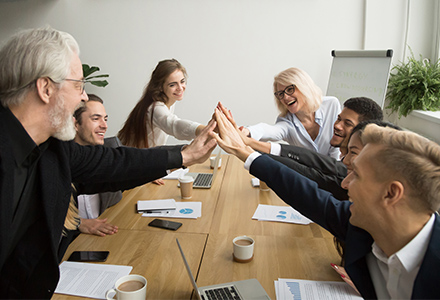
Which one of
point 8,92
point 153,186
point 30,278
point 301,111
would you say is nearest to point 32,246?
point 30,278

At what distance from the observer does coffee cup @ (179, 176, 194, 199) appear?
93.5 inches

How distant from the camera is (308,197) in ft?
5.04

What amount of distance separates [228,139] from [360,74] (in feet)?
8.78

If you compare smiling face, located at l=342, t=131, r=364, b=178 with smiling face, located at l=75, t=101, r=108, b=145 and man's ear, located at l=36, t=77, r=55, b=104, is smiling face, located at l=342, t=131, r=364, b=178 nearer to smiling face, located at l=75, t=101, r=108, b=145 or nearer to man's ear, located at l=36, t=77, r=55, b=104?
man's ear, located at l=36, t=77, r=55, b=104

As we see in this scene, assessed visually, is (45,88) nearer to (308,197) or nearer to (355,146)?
(308,197)

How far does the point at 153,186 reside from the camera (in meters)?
2.65

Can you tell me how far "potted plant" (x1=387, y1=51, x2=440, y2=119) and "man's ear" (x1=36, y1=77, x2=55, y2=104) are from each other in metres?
3.79

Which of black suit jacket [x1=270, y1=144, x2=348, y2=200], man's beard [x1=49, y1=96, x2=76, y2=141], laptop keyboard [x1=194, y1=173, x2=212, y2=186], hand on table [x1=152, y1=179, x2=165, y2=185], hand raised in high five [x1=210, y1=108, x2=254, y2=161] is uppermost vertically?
man's beard [x1=49, y1=96, x2=76, y2=141]

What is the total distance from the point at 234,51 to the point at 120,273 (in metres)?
Result: 4.08

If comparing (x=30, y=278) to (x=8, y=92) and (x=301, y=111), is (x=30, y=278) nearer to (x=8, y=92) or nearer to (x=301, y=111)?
(x=8, y=92)

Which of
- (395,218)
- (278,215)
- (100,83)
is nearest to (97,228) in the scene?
(278,215)

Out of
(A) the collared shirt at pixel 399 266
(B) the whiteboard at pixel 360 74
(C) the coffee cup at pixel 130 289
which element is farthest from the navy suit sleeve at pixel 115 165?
(B) the whiteboard at pixel 360 74

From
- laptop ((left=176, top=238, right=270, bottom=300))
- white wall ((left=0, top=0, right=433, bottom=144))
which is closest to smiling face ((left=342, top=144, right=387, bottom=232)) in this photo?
laptop ((left=176, top=238, right=270, bottom=300))

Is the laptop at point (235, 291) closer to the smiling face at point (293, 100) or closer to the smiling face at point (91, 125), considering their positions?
the smiling face at point (91, 125)
